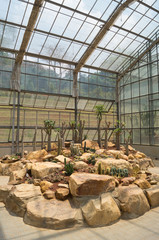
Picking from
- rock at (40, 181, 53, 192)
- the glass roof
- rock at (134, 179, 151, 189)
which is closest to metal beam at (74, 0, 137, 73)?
the glass roof

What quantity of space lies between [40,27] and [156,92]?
14.9 m

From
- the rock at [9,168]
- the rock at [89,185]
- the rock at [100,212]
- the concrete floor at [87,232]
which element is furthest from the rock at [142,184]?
the rock at [9,168]

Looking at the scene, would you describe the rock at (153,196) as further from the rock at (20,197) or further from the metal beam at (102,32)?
the metal beam at (102,32)

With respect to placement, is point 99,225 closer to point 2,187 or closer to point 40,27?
point 2,187

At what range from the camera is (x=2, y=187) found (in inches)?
345

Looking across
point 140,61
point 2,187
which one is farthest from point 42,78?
point 2,187

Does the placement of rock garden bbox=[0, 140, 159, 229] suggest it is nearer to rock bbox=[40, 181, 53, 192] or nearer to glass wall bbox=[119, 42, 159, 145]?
rock bbox=[40, 181, 53, 192]

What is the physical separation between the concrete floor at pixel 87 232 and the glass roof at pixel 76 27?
17692 mm

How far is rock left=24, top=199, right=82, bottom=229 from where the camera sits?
252 inches

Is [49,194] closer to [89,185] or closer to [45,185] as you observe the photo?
[45,185]

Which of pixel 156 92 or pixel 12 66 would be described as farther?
pixel 156 92

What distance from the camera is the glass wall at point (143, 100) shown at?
74.4 feet

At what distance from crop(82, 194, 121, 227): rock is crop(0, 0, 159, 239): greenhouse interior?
7787mm

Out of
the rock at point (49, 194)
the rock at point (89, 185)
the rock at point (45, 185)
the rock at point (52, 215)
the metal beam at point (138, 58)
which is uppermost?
the metal beam at point (138, 58)
